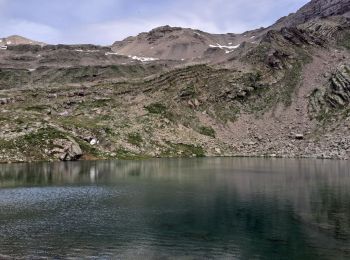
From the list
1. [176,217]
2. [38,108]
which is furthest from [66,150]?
[176,217]

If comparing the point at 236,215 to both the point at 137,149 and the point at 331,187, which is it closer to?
the point at 331,187

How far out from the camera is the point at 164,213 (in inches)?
2125

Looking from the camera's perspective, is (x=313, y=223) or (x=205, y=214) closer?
(x=313, y=223)

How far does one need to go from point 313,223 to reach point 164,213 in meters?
17.5

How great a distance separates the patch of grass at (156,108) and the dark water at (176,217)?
96.4m

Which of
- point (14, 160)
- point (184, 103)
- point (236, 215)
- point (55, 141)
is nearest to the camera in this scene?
point (236, 215)

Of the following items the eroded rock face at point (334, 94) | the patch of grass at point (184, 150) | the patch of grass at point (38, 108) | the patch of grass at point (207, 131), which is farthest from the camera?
the eroded rock face at point (334, 94)

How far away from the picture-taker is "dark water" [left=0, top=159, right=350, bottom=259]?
38219mm

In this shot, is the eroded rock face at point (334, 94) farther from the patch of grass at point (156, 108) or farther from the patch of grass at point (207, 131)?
the patch of grass at point (156, 108)

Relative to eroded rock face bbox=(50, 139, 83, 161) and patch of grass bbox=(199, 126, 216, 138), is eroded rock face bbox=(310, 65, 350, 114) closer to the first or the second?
patch of grass bbox=(199, 126, 216, 138)

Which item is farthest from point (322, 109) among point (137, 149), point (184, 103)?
point (137, 149)

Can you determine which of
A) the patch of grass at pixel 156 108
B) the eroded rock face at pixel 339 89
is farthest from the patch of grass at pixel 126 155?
the eroded rock face at pixel 339 89

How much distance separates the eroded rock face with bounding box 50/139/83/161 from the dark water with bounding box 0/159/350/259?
145ft

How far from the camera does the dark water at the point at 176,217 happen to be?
38219mm
